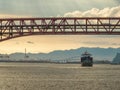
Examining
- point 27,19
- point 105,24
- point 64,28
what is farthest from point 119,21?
point 27,19

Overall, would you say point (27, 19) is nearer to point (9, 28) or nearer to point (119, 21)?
point (9, 28)

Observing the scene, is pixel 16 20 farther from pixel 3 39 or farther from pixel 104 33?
pixel 104 33

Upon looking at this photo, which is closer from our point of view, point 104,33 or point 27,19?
point 104,33

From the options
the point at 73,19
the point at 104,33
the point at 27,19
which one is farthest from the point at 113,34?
the point at 27,19

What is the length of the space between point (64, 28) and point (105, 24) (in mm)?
12033

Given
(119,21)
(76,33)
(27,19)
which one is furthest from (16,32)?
(119,21)

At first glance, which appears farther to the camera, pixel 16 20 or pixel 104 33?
pixel 16 20

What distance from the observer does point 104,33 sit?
178750 millimetres

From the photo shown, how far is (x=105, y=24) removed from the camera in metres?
186

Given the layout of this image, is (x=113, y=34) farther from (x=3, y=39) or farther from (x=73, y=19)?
(x=3, y=39)

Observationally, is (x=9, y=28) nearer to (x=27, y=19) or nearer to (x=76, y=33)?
(x=27, y=19)

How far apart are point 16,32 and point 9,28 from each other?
688 cm

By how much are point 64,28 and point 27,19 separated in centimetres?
1292

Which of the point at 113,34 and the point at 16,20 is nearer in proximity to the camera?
the point at 113,34
